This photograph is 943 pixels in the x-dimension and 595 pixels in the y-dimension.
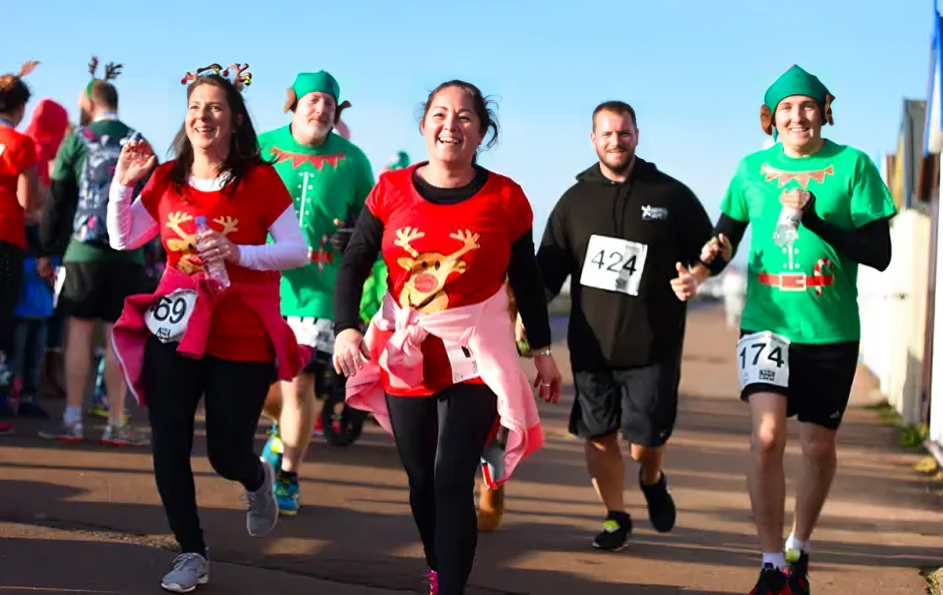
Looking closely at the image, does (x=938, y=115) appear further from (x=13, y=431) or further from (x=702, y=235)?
(x=13, y=431)

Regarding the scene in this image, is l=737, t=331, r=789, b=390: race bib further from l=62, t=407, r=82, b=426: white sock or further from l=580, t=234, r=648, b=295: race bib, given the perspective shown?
l=62, t=407, r=82, b=426: white sock

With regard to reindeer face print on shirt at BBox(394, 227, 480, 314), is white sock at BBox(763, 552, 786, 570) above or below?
below

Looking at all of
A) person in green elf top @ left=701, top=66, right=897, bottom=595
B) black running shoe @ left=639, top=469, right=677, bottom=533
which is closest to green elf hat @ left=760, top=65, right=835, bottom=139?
person in green elf top @ left=701, top=66, right=897, bottom=595

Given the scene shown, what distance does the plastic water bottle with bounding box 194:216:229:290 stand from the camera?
5172 mm

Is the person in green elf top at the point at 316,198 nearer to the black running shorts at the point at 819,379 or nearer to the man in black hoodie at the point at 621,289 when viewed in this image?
the man in black hoodie at the point at 621,289

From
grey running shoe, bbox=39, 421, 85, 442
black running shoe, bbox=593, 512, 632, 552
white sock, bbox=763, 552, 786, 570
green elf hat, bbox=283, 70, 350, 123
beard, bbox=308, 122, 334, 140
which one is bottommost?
grey running shoe, bbox=39, 421, 85, 442

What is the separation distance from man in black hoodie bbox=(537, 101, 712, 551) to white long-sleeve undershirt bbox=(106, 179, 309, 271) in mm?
1560

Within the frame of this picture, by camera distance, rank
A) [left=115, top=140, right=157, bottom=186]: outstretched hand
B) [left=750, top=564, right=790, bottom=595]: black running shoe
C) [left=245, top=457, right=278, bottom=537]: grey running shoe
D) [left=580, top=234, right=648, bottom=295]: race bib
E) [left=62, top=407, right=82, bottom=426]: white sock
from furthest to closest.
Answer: [left=62, top=407, right=82, bottom=426]: white sock
[left=580, top=234, right=648, bottom=295]: race bib
[left=245, top=457, right=278, bottom=537]: grey running shoe
[left=750, top=564, right=790, bottom=595]: black running shoe
[left=115, top=140, right=157, bottom=186]: outstretched hand

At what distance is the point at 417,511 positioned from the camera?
5047 millimetres

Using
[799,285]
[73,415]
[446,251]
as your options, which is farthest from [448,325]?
[73,415]

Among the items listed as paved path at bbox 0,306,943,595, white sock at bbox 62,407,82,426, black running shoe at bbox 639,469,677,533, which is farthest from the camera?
white sock at bbox 62,407,82,426

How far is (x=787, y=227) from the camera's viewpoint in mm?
5473

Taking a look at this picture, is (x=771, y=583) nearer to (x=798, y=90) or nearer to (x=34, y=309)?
(x=798, y=90)

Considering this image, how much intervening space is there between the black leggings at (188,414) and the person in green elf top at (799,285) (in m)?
1.93
